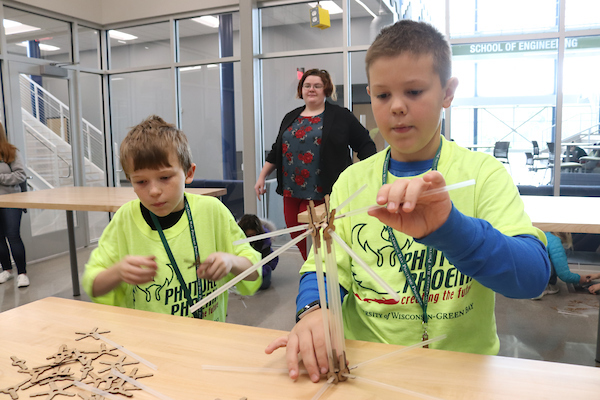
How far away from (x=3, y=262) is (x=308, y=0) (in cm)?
434

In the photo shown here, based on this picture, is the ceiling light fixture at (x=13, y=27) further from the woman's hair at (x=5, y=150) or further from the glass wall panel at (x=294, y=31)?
the glass wall panel at (x=294, y=31)

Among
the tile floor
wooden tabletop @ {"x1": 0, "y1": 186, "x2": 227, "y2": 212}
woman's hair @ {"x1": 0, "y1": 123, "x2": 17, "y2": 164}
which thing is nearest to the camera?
the tile floor

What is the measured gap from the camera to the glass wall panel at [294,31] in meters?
5.28

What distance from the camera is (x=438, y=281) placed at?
1058 mm

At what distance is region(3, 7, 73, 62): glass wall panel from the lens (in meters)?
5.09

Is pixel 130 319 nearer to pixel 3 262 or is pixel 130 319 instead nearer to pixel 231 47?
pixel 3 262

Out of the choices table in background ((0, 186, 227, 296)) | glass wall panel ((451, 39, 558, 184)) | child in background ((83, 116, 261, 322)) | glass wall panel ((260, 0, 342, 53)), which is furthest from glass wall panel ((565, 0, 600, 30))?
→ child in background ((83, 116, 261, 322))

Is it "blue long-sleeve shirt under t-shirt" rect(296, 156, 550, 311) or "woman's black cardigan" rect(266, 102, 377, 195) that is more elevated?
"woman's black cardigan" rect(266, 102, 377, 195)

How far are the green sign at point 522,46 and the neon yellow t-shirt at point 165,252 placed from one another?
4083mm

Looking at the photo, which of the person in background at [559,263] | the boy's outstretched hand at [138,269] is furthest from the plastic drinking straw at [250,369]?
the person in background at [559,263]

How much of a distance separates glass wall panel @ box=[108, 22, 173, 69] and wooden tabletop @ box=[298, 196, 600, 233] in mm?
4571

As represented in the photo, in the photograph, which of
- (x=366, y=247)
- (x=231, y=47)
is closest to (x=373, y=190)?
(x=366, y=247)

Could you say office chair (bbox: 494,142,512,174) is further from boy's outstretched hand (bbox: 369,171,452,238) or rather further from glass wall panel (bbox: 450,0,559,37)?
boy's outstretched hand (bbox: 369,171,452,238)

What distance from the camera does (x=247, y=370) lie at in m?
0.81
